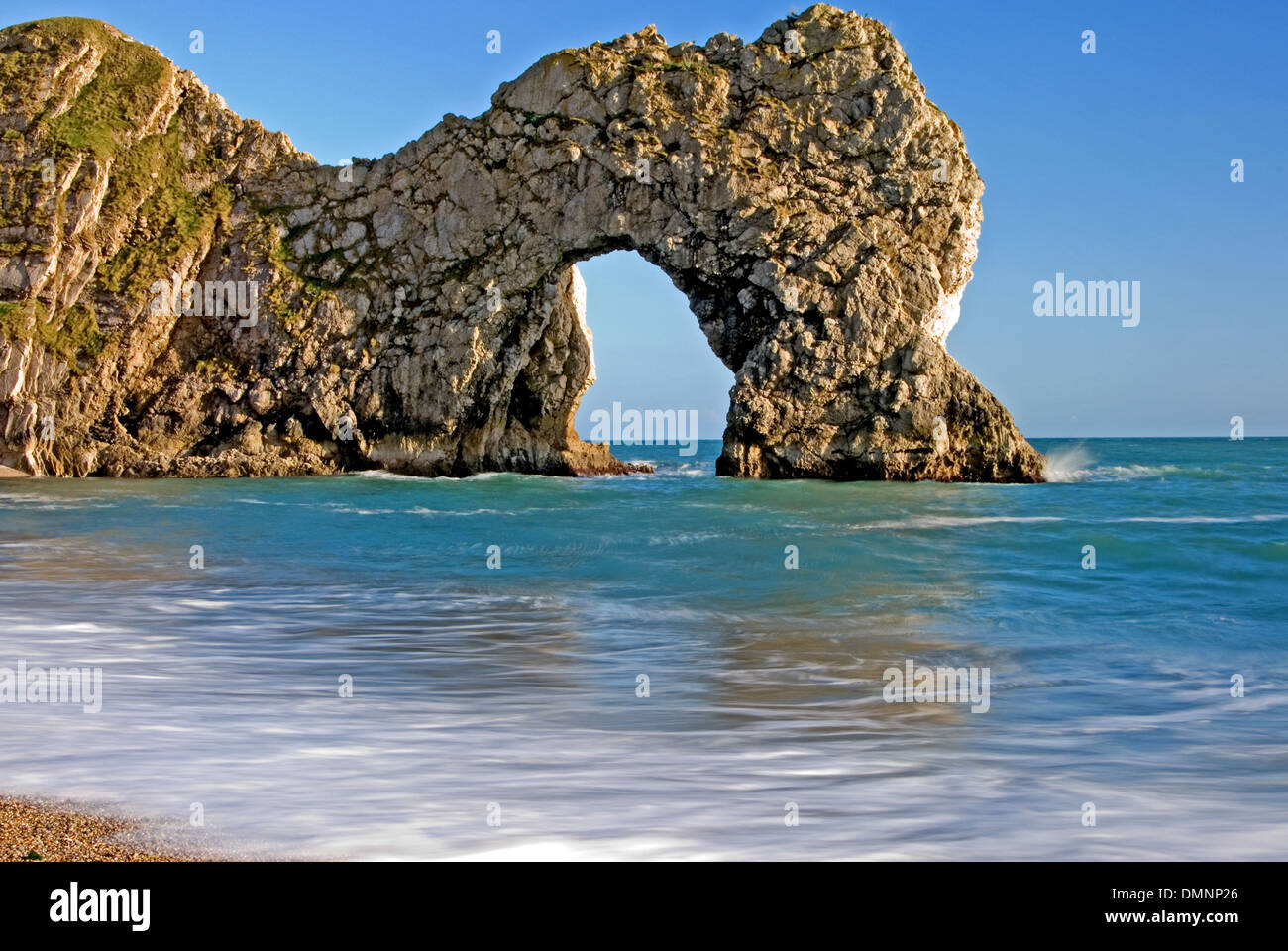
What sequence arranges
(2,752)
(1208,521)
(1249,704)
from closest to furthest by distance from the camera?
(2,752) → (1249,704) → (1208,521)

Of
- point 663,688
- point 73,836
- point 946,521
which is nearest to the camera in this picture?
point 73,836

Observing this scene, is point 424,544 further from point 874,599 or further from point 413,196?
point 413,196

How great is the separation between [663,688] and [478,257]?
113 feet

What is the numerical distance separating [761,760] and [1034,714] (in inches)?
102

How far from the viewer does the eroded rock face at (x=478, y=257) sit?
37531 millimetres

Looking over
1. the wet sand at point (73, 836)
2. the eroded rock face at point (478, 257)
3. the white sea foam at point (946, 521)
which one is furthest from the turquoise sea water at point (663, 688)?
the eroded rock face at point (478, 257)

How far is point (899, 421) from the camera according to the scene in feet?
120

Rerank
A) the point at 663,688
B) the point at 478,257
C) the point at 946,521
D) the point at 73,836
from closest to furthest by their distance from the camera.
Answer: the point at 73,836 < the point at 663,688 < the point at 946,521 < the point at 478,257

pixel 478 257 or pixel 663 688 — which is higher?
pixel 478 257

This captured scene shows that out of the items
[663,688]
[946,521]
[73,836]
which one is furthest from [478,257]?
[73,836]

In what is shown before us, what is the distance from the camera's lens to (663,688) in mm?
8562

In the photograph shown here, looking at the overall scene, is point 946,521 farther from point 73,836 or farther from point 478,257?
point 478,257
